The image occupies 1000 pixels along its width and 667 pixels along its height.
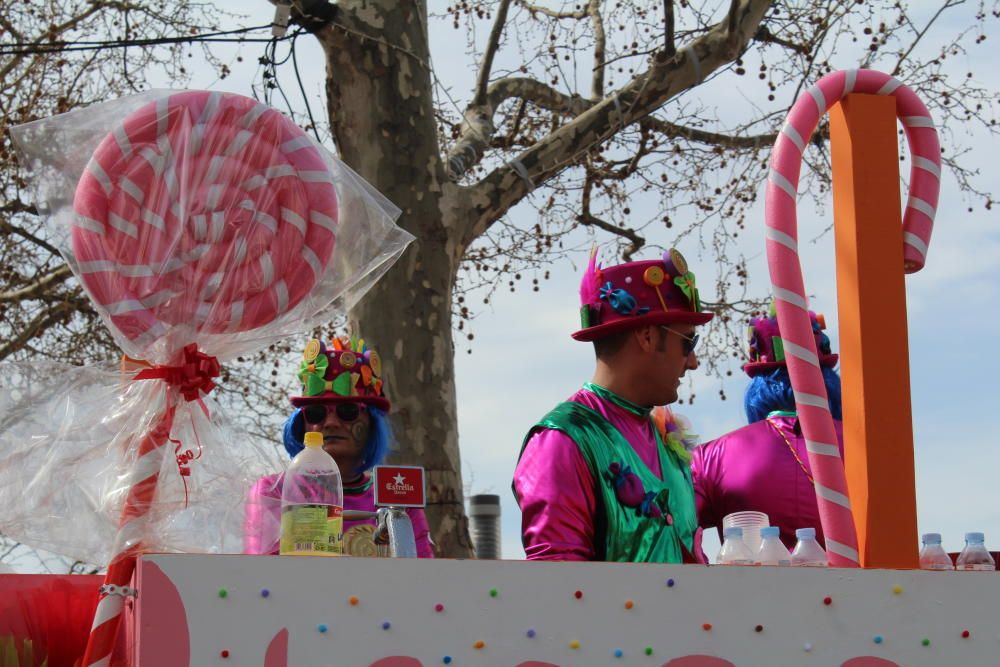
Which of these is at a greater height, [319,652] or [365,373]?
[365,373]

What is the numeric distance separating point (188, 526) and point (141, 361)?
0.38 meters

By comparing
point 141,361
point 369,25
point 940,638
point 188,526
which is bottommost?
point 940,638

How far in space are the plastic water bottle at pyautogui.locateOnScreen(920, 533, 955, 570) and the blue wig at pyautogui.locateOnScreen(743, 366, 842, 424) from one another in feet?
5.48

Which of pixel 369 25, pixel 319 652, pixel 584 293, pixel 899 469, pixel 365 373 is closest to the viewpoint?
pixel 319 652

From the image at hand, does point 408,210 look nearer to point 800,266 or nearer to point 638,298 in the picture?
point 638,298

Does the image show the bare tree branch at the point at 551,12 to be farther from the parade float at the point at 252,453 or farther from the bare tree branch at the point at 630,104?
the parade float at the point at 252,453

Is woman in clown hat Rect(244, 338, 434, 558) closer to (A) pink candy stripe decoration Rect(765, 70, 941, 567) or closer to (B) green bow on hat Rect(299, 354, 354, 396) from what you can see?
(B) green bow on hat Rect(299, 354, 354, 396)

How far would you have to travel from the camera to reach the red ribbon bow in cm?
304

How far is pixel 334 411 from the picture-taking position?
484cm

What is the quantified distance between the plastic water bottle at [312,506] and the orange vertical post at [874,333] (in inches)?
41.8

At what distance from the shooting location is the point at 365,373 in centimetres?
494

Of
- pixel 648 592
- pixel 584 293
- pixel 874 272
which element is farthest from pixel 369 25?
pixel 648 592

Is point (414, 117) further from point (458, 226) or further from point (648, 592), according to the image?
point (648, 592)

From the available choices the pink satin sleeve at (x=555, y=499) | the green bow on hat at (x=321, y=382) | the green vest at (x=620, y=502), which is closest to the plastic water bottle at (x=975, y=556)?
the green vest at (x=620, y=502)
